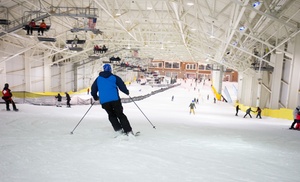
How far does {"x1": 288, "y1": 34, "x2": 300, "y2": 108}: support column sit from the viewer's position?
14.6m

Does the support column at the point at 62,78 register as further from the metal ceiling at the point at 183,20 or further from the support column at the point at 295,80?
the support column at the point at 295,80

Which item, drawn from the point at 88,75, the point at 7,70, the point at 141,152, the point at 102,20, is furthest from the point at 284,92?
the point at 88,75

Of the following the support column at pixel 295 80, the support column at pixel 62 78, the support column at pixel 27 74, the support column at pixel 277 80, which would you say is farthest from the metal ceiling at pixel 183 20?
the support column at pixel 62 78

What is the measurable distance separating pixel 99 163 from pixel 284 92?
19413mm

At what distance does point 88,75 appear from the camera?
48875 millimetres

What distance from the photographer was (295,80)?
1522cm

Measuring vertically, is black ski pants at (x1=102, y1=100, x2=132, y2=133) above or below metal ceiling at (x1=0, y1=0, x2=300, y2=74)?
below

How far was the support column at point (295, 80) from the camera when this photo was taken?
14.6 meters

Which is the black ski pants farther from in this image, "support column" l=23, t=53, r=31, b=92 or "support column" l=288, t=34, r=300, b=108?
"support column" l=23, t=53, r=31, b=92

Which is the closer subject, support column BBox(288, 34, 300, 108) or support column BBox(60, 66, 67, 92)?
support column BBox(288, 34, 300, 108)

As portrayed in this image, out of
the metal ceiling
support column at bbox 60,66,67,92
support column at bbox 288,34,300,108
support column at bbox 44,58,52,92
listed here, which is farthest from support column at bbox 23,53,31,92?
support column at bbox 288,34,300,108

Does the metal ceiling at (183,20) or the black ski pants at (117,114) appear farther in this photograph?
the metal ceiling at (183,20)

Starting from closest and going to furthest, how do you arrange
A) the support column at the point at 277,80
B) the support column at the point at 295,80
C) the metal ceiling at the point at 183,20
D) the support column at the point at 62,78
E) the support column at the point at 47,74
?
1. the metal ceiling at the point at 183,20
2. the support column at the point at 295,80
3. the support column at the point at 277,80
4. the support column at the point at 47,74
5. the support column at the point at 62,78

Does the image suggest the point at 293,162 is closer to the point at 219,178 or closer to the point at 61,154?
the point at 219,178
